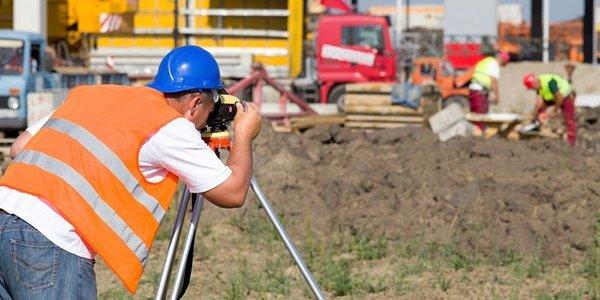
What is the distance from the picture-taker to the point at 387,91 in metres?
20.4

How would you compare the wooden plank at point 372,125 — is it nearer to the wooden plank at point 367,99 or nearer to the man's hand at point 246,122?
the wooden plank at point 367,99

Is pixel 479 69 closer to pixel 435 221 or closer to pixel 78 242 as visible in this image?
pixel 435 221

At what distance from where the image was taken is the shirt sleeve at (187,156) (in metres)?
4.04

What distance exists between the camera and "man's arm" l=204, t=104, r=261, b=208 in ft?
13.6

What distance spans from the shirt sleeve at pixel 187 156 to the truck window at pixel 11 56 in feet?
46.2

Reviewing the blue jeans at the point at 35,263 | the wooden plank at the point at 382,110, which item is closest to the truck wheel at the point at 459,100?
the wooden plank at the point at 382,110

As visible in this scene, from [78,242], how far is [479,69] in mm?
17095

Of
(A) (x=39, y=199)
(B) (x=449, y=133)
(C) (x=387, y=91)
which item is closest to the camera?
(A) (x=39, y=199)

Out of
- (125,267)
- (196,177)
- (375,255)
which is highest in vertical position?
(196,177)

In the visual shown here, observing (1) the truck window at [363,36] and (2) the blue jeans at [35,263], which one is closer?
(2) the blue jeans at [35,263]

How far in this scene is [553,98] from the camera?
17000 mm

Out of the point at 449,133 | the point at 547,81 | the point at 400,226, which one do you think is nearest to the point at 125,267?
the point at 400,226

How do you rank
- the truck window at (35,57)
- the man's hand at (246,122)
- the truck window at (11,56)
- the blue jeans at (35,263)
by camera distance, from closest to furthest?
the blue jeans at (35,263) → the man's hand at (246,122) → the truck window at (11,56) → the truck window at (35,57)

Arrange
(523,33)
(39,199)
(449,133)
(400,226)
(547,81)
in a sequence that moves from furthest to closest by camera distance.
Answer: (523,33) → (449,133) → (547,81) → (400,226) → (39,199)
